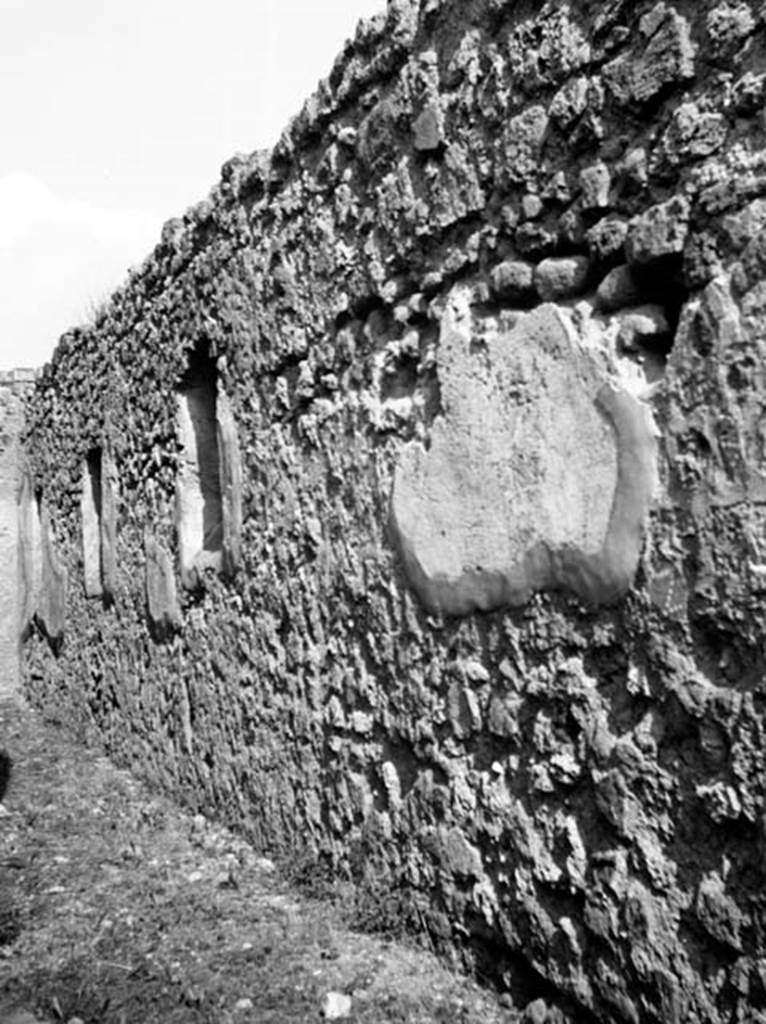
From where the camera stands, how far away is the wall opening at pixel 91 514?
6.48m

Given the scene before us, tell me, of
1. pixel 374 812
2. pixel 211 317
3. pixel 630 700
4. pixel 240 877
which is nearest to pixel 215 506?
pixel 211 317

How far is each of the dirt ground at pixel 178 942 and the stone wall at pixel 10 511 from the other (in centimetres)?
399

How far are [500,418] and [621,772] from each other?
86 centimetres

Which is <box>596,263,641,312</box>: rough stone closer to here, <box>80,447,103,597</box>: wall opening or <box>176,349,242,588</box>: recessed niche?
<box>176,349,242,588</box>: recessed niche

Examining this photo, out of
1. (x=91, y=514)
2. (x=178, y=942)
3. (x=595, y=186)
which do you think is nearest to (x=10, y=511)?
(x=91, y=514)

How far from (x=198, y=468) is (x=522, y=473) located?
8.48 feet

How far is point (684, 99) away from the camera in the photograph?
2135 millimetres

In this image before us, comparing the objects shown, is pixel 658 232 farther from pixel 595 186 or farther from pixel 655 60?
pixel 655 60

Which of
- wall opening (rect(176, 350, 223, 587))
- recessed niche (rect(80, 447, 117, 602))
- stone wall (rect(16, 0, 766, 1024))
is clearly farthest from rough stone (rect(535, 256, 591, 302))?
recessed niche (rect(80, 447, 117, 602))

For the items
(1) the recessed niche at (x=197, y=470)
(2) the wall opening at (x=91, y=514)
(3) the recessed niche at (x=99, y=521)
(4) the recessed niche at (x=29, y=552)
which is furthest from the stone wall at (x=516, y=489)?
(4) the recessed niche at (x=29, y=552)

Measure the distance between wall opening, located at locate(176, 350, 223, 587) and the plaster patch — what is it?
197 centimetres

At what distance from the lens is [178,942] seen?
10.7ft

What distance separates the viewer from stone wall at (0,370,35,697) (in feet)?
28.0

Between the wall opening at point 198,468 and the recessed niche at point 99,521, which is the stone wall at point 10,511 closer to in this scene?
the recessed niche at point 99,521
